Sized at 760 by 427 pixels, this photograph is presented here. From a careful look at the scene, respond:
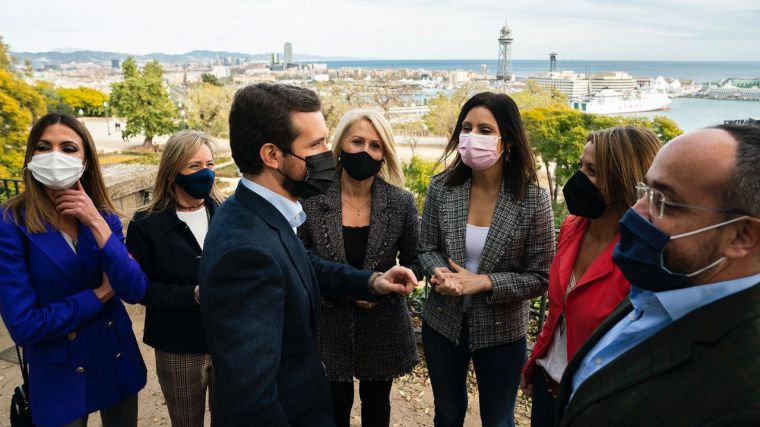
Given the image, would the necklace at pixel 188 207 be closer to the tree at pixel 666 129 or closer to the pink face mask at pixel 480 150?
the pink face mask at pixel 480 150

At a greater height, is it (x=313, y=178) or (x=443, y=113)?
(x=443, y=113)

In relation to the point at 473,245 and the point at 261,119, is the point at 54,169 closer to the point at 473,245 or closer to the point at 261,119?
the point at 261,119

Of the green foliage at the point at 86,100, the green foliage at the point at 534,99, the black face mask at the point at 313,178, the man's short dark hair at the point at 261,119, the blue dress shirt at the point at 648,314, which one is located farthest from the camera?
the green foliage at the point at 86,100

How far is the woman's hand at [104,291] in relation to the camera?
2.41 m

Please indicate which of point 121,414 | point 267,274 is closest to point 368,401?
point 121,414

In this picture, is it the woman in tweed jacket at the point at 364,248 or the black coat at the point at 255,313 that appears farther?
the woman in tweed jacket at the point at 364,248

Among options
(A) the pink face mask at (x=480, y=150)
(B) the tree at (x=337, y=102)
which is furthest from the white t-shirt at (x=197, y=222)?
(B) the tree at (x=337, y=102)

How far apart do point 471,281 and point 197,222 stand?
1.61m

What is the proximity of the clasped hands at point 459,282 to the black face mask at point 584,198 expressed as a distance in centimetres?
56

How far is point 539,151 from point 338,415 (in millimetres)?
22762

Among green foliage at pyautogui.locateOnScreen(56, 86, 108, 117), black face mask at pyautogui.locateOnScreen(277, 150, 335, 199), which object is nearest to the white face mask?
black face mask at pyautogui.locateOnScreen(277, 150, 335, 199)

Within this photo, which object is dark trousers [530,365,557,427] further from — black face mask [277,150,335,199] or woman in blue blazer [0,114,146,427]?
woman in blue blazer [0,114,146,427]

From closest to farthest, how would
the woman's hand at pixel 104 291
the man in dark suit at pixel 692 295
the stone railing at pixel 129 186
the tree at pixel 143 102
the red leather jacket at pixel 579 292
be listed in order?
the man in dark suit at pixel 692 295 → the red leather jacket at pixel 579 292 → the woman's hand at pixel 104 291 → the stone railing at pixel 129 186 → the tree at pixel 143 102

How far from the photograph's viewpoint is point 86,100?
54.4 m
